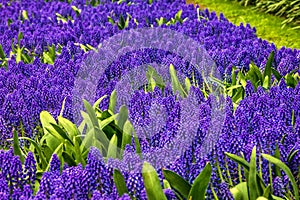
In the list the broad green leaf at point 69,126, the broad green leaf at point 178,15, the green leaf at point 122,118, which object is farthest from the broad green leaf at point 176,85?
the broad green leaf at point 178,15

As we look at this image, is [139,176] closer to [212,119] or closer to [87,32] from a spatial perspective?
[212,119]

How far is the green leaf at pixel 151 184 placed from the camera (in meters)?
2.55

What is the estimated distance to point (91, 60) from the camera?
4.98 meters

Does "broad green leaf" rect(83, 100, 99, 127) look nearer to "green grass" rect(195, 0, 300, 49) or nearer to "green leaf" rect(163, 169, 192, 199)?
"green leaf" rect(163, 169, 192, 199)

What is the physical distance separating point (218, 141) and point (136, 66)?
6.12ft

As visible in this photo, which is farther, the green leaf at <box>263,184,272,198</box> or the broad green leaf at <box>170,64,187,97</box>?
the broad green leaf at <box>170,64,187,97</box>

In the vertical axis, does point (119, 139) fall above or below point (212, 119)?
below

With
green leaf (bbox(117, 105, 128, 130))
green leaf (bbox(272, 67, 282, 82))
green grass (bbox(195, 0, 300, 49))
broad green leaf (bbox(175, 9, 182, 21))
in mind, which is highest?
broad green leaf (bbox(175, 9, 182, 21))

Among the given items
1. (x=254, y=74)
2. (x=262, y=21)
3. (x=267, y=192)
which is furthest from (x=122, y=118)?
(x=262, y=21)

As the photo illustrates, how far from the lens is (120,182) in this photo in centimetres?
263

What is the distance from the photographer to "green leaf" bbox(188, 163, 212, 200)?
2609 mm

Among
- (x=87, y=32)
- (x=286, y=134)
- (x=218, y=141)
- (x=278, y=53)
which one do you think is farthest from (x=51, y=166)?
(x=87, y=32)

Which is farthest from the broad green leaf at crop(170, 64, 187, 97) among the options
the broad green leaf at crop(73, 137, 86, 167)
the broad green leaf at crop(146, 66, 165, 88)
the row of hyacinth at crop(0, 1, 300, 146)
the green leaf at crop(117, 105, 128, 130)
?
the broad green leaf at crop(73, 137, 86, 167)

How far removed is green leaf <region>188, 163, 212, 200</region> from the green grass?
7.70 m
